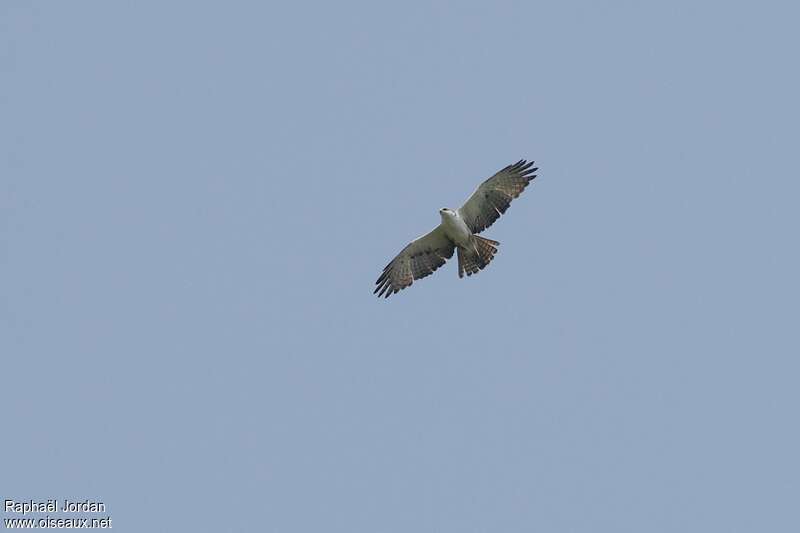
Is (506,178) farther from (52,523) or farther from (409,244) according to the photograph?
(52,523)

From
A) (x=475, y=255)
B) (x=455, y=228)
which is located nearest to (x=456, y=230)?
(x=455, y=228)

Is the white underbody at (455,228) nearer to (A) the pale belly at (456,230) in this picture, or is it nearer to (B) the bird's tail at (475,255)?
(A) the pale belly at (456,230)

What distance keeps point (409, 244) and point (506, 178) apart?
8.20 ft

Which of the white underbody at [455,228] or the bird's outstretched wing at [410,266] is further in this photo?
the bird's outstretched wing at [410,266]

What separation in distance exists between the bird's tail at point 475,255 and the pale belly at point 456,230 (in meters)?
0.19

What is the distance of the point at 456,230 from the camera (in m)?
26.7

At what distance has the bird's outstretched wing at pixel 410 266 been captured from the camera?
27.5m

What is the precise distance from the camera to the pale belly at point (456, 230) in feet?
86.9

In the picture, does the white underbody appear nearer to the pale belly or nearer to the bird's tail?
the pale belly

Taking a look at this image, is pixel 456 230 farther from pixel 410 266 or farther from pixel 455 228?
pixel 410 266

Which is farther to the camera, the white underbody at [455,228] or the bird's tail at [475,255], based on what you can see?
the bird's tail at [475,255]

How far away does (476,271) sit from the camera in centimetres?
2734

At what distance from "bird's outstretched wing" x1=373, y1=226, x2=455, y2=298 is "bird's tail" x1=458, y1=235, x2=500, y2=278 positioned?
32 cm

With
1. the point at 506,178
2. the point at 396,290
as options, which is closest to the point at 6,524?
the point at 396,290
